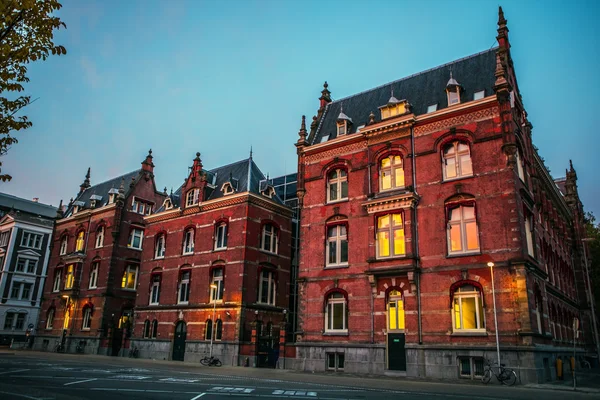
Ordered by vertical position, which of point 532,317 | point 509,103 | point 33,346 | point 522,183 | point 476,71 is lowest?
point 33,346

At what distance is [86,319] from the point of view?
4675 centimetres

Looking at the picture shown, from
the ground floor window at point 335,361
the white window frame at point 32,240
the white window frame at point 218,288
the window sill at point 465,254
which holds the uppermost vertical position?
the white window frame at point 32,240

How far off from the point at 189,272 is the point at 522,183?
89.0ft

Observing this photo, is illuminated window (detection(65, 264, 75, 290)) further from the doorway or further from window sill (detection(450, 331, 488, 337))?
window sill (detection(450, 331, 488, 337))

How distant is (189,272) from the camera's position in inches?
1527

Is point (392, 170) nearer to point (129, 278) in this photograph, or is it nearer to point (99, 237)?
point (129, 278)

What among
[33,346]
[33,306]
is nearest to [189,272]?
[33,346]

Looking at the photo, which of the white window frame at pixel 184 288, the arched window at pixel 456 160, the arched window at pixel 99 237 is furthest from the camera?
the arched window at pixel 99 237

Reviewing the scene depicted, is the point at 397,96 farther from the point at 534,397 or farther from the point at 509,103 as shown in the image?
the point at 534,397

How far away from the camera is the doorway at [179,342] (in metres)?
36.7

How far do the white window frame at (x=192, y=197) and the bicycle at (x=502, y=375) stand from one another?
27614 millimetres

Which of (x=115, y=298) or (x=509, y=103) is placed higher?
(x=509, y=103)

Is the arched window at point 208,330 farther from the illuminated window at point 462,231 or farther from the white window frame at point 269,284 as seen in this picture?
the illuminated window at point 462,231

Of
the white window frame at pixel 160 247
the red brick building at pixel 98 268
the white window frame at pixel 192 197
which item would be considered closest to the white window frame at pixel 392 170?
the white window frame at pixel 192 197
